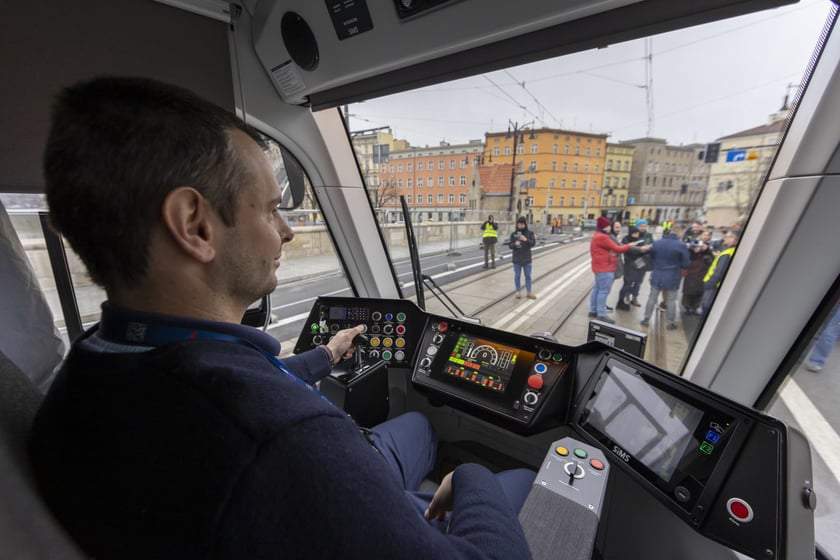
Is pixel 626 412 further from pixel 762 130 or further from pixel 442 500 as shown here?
pixel 762 130

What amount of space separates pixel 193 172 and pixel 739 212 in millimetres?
1785

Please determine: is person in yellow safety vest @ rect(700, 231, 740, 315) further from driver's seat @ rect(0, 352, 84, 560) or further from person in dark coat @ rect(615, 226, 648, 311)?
driver's seat @ rect(0, 352, 84, 560)

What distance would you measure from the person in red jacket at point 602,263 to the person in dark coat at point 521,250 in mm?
332

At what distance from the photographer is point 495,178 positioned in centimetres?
203

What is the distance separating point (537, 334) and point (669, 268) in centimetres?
68

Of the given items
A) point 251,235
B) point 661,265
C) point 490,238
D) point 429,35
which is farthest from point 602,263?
point 251,235

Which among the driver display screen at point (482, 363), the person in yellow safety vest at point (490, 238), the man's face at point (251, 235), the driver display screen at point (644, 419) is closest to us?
the man's face at point (251, 235)

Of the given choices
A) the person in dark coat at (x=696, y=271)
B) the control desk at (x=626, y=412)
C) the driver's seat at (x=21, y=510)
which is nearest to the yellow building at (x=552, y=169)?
the person in dark coat at (x=696, y=271)

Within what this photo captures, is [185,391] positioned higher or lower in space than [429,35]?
lower

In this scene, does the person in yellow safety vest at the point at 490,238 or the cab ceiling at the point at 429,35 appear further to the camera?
the person in yellow safety vest at the point at 490,238

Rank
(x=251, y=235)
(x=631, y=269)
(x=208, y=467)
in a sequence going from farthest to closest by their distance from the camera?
(x=631, y=269) < (x=251, y=235) < (x=208, y=467)

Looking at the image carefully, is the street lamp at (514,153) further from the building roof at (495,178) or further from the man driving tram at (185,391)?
the man driving tram at (185,391)

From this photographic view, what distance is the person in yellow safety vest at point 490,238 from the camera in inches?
85.4

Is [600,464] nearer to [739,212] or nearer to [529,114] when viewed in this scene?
[739,212]
